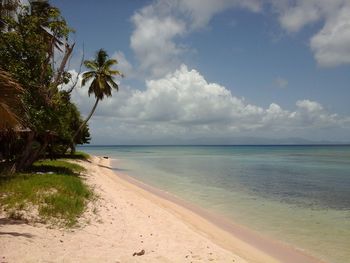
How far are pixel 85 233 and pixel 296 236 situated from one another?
837cm

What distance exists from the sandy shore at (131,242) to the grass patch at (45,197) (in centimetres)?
56

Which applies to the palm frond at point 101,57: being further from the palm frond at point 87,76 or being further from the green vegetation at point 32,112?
the green vegetation at point 32,112

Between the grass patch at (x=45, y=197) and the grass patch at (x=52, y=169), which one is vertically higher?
the grass patch at (x=52, y=169)

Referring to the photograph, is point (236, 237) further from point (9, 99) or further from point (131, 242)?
point (9, 99)

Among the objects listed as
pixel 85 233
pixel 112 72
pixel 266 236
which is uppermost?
pixel 112 72

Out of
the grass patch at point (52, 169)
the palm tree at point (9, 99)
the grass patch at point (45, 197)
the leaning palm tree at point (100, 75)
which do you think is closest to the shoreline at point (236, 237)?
the grass patch at point (45, 197)

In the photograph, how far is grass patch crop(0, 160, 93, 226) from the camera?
35.3 ft

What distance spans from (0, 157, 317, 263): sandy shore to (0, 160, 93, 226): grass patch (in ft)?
1.84

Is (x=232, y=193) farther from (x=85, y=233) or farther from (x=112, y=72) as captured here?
(x=112, y=72)

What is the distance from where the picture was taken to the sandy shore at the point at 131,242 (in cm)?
789

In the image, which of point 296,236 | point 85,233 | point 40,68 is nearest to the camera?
point 85,233

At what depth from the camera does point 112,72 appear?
3809 centimetres

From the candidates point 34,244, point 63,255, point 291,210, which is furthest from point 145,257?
point 291,210

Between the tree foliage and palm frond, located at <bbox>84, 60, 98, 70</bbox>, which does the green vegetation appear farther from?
palm frond, located at <bbox>84, 60, 98, 70</bbox>
